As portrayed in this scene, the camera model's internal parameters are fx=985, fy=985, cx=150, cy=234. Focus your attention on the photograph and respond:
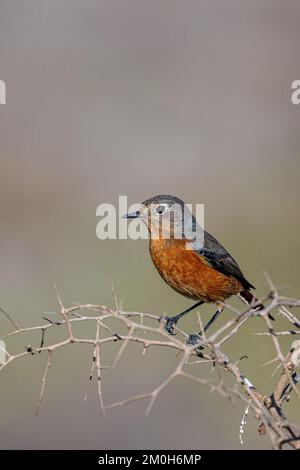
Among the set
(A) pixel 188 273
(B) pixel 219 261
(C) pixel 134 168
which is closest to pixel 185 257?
(A) pixel 188 273

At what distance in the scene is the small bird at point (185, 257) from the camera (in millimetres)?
7031

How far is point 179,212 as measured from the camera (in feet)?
24.0

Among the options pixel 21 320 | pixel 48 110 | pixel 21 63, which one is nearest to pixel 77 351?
pixel 21 320

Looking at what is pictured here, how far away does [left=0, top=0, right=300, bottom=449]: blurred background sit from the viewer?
1119 centimetres

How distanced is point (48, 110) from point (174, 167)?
10.4 feet

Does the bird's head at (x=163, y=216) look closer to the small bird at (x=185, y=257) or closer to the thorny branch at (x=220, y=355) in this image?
the small bird at (x=185, y=257)

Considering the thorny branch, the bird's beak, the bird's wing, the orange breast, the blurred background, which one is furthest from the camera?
the blurred background

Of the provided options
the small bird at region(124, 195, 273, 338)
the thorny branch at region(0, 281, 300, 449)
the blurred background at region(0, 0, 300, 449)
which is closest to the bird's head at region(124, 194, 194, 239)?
the small bird at region(124, 195, 273, 338)

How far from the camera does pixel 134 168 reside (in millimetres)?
18109

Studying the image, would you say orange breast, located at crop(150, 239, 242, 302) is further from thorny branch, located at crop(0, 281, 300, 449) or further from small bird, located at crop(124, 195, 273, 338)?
thorny branch, located at crop(0, 281, 300, 449)

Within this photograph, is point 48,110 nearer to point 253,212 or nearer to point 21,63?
point 21,63

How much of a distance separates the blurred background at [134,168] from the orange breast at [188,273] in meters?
3.45

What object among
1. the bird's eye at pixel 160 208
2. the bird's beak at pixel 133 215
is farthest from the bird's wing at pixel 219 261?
the bird's beak at pixel 133 215

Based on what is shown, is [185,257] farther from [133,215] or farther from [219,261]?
[133,215]
